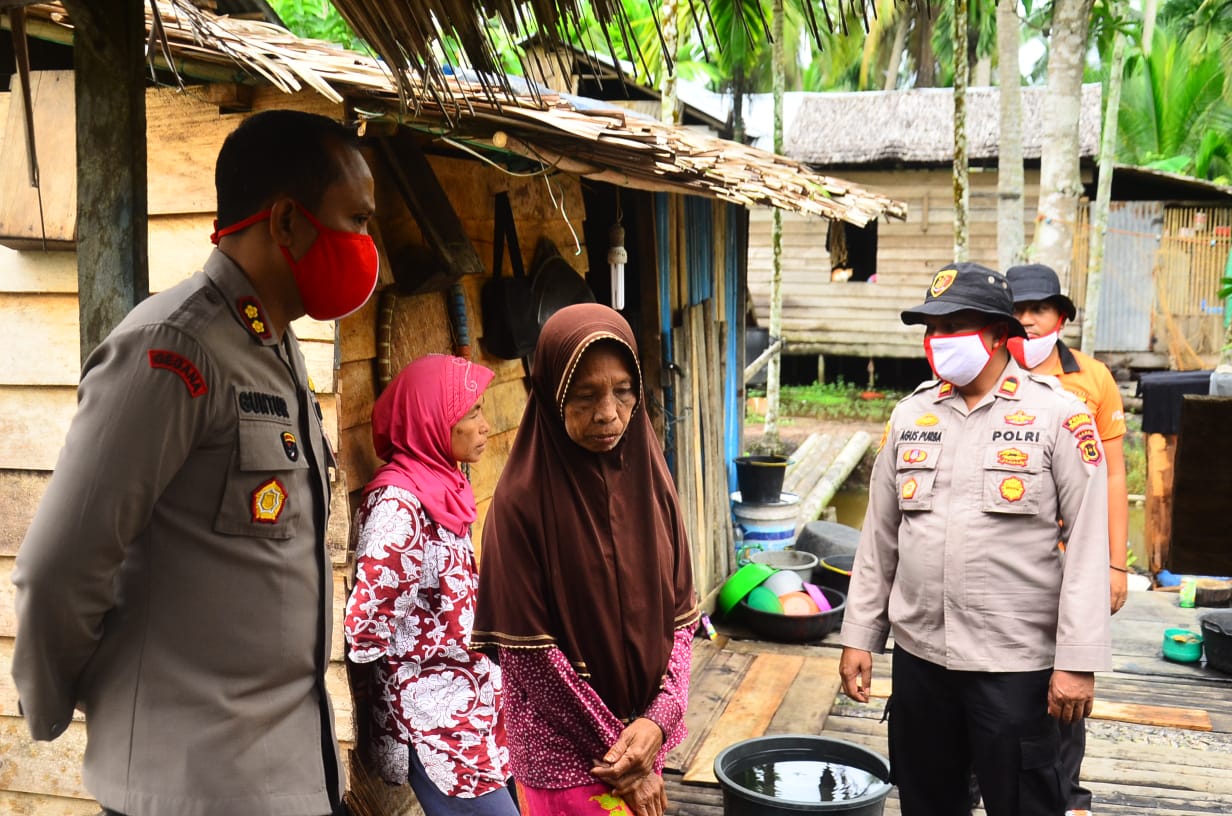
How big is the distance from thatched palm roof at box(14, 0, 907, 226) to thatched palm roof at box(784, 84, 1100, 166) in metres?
14.1

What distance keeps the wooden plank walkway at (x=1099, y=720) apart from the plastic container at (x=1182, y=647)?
6 cm

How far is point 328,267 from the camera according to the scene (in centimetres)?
200

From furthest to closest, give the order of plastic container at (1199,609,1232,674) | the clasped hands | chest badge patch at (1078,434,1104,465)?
plastic container at (1199,609,1232,674) < chest badge patch at (1078,434,1104,465) < the clasped hands

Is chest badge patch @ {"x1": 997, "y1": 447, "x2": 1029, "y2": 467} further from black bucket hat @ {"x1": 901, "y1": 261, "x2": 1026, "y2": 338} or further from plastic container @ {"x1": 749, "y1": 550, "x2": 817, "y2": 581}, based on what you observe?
plastic container @ {"x1": 749, "y1": 550, "x2": 817, "y2": 581}

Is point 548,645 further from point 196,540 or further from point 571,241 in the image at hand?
point 571,241

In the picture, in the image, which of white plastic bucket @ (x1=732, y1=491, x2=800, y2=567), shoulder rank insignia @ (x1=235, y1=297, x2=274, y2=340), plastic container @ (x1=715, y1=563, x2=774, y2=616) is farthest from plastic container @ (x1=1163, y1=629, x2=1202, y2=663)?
shoulder rank insignia @ (x1=235, y1=297, x2=274, y2=340)

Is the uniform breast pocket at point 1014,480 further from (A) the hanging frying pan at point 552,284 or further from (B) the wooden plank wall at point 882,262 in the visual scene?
(B) the wooden plank wall at point 882,262

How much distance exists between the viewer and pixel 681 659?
112 inches

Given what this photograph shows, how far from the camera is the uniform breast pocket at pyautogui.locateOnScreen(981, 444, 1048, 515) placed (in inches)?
131

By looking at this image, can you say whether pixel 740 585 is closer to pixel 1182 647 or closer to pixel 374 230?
pixel 1182 647

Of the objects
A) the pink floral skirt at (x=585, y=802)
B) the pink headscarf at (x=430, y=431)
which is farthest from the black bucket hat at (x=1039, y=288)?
the pink floral skirt at (x=585, y=802)

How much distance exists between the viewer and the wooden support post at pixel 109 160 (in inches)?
74.9

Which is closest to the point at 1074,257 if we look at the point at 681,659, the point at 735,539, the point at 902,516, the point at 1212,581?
the point at 1212,581

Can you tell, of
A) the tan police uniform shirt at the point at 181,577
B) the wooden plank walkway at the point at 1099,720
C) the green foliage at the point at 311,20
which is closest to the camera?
the tan police uniform shirt at the point at 181,577
